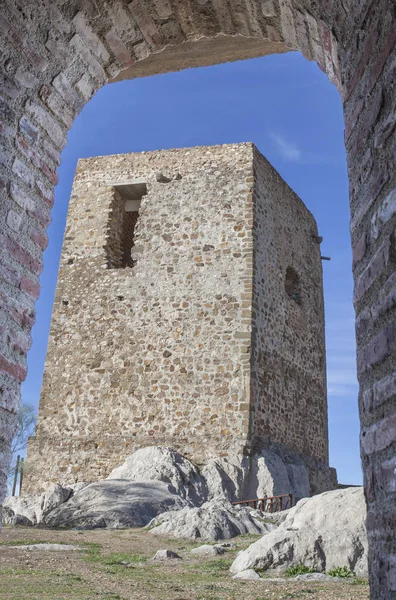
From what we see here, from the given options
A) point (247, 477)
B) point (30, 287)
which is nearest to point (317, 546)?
point (30, 287)

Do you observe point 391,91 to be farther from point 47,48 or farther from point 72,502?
point 72,502

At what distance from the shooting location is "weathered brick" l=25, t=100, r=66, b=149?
3.08 metres

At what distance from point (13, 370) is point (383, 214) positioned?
1774 millimetres

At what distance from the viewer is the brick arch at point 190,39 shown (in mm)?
2049

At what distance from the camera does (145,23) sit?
11.1 feet

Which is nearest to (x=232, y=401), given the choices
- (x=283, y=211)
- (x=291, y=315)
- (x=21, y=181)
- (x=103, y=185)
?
(x=291, y=315)

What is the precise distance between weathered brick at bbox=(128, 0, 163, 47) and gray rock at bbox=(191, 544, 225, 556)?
4.86 metres

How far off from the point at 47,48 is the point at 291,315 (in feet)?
33.3

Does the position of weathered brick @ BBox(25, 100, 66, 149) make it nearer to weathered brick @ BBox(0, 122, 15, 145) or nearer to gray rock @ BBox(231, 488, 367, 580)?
weathered brick @ BBox(0, 122, 15, 145)

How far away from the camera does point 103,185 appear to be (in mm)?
13227

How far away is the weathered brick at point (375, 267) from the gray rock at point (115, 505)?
727 cm

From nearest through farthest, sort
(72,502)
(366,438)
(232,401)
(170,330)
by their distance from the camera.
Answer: (366,438) < (72,502) < (232,401) < (170,330)

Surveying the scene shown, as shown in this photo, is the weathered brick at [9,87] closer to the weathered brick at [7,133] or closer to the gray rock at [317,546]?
the weathered brick at [7,133]

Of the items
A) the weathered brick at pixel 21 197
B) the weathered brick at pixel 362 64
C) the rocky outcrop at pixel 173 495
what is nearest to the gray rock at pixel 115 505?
the rocky outcrop at pixel 173 495
